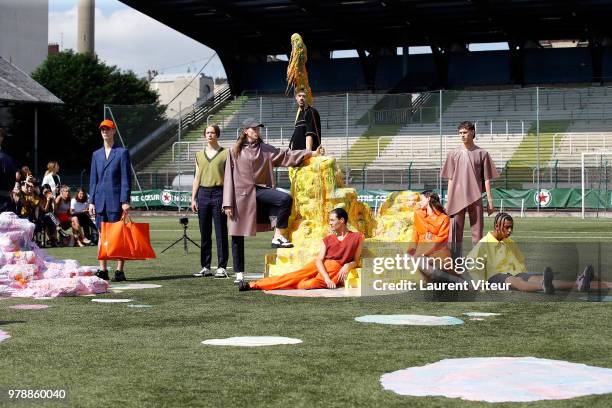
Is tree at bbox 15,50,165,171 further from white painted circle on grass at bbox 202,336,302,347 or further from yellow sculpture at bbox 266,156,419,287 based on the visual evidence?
white painted circle on grass at bbox 202,336,302,347

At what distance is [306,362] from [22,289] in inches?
194

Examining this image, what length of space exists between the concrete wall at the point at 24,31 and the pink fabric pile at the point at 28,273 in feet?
234

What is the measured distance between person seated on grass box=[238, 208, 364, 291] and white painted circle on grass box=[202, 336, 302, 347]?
3.53m

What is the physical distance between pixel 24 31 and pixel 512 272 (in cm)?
7682

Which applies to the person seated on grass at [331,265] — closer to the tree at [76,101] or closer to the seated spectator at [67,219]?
the seated spectator at [67,219]

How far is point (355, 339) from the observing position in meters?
7.11

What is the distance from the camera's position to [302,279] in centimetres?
1104

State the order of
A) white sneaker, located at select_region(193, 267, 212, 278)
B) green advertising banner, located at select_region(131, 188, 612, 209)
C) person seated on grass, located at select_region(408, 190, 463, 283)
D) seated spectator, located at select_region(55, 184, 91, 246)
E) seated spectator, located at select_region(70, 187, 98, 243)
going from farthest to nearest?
green advertising banner, located at select_region(131, 188, 612, 209), seated spectator, located at select_region(70, 187, 98, 243), seated spectator, located at select_region(55, 184, 91, 246), white sneaker, located at select_region(193, 267, 212, 278), person seated on grass, located at select_region(408, 190, 463, 283)

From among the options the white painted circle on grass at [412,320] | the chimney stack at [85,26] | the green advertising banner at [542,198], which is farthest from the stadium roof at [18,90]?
the white painted circle on grass at [412,320]

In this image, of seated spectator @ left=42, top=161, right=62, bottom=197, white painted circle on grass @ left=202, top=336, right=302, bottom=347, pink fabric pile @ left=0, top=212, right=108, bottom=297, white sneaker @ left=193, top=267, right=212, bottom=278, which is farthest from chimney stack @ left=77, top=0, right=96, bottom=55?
white painted circle on grass @ left=202, top=336, right=302, bottom=347

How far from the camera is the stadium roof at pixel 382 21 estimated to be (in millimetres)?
48406

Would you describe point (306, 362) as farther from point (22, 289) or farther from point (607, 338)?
point (22, 289)

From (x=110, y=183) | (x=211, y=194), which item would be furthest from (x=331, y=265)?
(x=110, y=183)

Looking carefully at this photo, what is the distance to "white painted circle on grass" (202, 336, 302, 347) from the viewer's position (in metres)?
6.88
